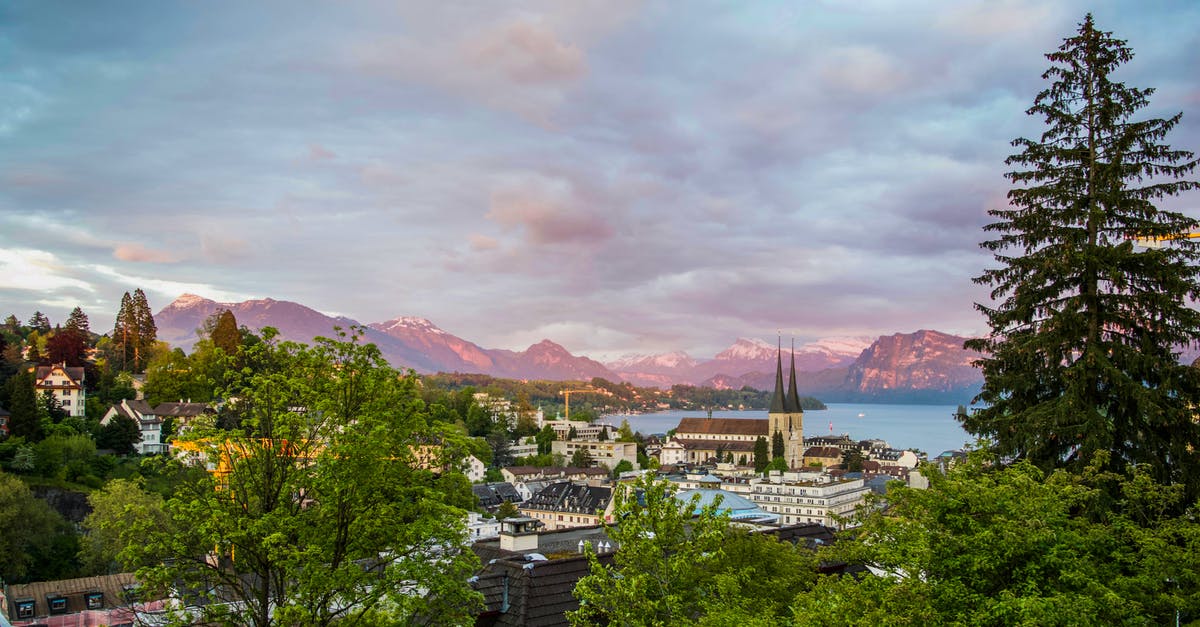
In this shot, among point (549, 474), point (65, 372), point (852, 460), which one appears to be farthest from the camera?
point (852, 460)

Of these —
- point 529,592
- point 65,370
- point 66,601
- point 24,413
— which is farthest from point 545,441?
point 529,592

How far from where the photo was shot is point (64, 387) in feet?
186

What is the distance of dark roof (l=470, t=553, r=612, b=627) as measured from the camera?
15.5 m

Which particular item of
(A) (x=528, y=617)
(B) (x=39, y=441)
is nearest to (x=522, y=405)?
(B) (x=39, y=441)

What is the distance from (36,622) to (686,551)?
2518 cm

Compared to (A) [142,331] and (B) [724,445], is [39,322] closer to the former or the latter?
(A) [142,331]

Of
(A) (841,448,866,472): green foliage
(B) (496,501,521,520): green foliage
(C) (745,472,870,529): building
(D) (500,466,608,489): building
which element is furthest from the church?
(B) (496,501,521,520): green foliage

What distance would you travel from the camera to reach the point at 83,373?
59188mm

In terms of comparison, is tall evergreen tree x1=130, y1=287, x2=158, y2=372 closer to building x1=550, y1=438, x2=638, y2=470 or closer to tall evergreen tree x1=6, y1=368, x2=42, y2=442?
tall evergreen tree x1=6, y1=368, x2=42, y2=442

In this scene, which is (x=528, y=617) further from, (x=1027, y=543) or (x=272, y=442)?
(x=1027, y=543)

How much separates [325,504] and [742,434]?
129278 millimetres

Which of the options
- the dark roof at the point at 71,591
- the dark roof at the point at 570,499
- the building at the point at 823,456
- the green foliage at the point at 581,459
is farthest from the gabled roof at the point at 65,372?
the building at the point at 823,456

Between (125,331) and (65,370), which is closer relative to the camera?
(65,370)

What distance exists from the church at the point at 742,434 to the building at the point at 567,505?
48.7 m
